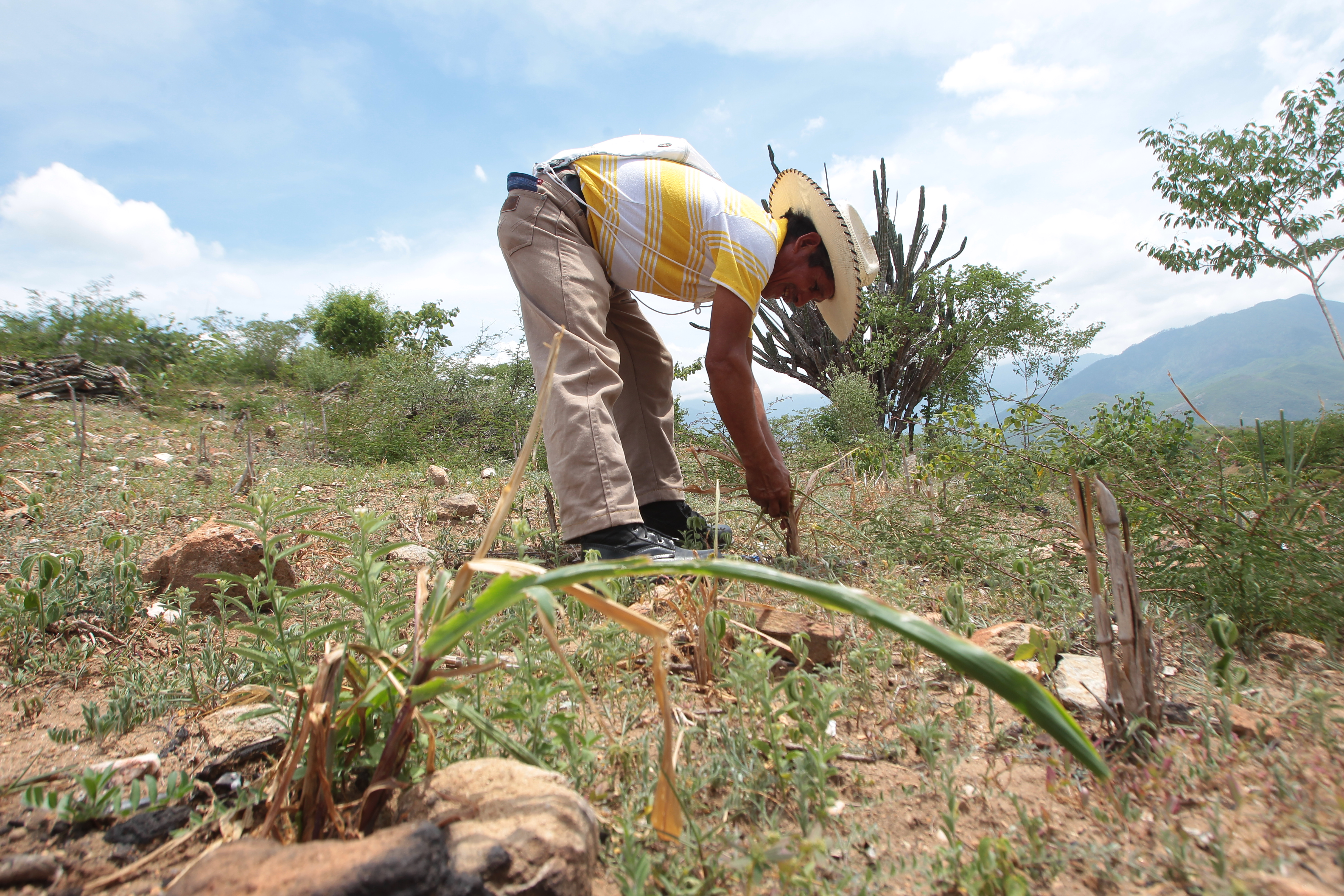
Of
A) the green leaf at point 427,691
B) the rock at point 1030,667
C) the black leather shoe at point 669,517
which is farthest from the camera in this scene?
the black leather shoe at point 669,517

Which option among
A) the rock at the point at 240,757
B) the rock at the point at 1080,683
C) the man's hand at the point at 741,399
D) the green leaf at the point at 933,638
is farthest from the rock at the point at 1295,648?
the rock at the point at 240,757

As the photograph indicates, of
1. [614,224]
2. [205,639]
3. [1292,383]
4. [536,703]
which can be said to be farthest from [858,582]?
[1292,383]

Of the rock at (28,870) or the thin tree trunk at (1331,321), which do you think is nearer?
the rock at (28,870)

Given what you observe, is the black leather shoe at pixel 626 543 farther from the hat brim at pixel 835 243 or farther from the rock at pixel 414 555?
the hat brim at pixel 835 243

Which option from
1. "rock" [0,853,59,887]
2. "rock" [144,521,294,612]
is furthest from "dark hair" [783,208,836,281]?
"rock" [0,853,59,887]

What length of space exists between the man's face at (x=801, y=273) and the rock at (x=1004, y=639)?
1629 millimetres

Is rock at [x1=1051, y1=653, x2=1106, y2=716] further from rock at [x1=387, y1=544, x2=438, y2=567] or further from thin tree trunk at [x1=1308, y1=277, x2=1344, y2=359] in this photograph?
thin tree trunk at [x1=1308, y1=277, x2=1344, y2=359]

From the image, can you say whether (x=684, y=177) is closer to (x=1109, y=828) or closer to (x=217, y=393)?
(x=1109, y=828)

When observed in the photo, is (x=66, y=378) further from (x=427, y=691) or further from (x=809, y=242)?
(x=427, y=691)

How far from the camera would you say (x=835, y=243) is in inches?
100.0

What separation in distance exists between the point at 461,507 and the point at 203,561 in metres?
1.39

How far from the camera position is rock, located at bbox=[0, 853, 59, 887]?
2.17 feet

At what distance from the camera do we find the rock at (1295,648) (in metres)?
1.20

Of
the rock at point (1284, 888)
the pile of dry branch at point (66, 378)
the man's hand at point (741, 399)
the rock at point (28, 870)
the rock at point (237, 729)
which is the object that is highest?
the pile of dry branch at point (66, 378)
